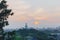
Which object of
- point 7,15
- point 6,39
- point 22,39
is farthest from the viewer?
point 22,39

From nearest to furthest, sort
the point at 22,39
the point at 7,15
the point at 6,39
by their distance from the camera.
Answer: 1. the point at 6,39
2. the point at 7,15
3. the point at 22,39

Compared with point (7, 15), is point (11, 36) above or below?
below

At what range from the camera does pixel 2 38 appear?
20.8 metres

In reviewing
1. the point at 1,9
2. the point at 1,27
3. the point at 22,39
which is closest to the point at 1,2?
the point at 1,9

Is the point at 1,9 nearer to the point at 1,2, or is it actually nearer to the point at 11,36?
the point at 1,2

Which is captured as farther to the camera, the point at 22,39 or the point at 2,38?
the point at 22,39

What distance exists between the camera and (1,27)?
827 inches

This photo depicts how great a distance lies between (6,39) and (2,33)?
671 millimetres

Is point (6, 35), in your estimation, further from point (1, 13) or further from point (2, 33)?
point (1, 13)

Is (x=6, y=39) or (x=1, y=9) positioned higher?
(x=1, y=9)

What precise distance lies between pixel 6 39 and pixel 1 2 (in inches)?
124

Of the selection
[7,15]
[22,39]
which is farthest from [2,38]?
[22,39]

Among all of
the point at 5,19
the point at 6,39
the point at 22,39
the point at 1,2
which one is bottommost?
the point at 22,39

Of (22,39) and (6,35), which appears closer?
(6,35)
